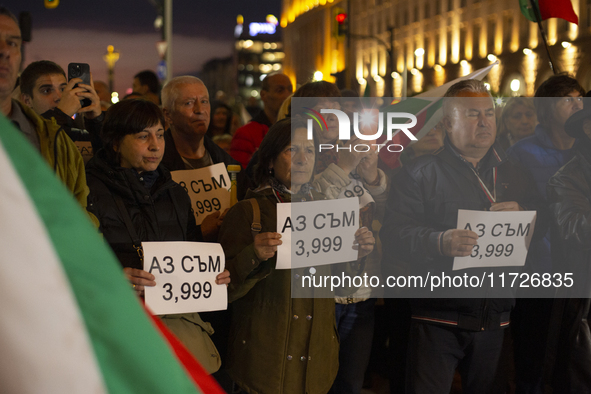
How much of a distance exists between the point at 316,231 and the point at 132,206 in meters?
0.97

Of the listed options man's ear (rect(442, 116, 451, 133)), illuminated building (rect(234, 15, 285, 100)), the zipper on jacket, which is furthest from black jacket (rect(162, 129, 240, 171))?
illuminated building (rect(234, 15, 285, 100))

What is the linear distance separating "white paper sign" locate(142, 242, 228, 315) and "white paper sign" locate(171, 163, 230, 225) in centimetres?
79

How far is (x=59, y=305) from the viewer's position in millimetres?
531

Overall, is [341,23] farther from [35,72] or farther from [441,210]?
[441,210]

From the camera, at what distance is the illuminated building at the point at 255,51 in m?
147

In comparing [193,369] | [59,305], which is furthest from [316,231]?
[59,305]

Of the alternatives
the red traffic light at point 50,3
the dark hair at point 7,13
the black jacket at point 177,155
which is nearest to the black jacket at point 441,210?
the black jacket at point 177,155

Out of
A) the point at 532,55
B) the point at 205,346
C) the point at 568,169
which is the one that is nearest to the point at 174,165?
the point at 205,346

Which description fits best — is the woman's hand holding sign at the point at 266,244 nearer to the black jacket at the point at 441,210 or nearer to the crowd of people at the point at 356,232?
the crowd of people at the point at 356,232

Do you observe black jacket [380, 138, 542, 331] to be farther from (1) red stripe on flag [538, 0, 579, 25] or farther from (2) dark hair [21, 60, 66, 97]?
(1) red stripe on flag [538, 0, 579, 25]

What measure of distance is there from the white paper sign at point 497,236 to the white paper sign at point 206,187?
60.4 inches

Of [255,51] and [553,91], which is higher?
[255,51]

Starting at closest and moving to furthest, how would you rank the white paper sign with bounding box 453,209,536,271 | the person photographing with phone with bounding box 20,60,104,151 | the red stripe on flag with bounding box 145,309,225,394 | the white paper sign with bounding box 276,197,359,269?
the red stripe on flag with bounding box 145,309,225,394 < the white paper sign with bounding box 276,197,359,269 < the white paper sign with bounding box 453,209,536,271 < the person photographing with phone with bounding box 20,60,104,151

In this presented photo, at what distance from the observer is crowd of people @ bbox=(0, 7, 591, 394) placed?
3092mm
